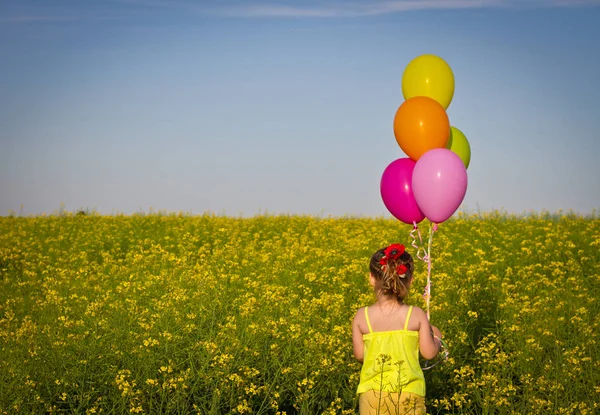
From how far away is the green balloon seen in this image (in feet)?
22.2

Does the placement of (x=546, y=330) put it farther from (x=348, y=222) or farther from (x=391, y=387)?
(x=348, y=222)

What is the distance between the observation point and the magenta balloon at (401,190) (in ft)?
20.9

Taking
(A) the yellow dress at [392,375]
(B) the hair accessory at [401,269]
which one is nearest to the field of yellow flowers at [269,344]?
(A) the yellow dress at [392,375]

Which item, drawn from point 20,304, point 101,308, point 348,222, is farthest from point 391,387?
point 348,222

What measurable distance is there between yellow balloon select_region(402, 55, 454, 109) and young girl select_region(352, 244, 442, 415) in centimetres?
265

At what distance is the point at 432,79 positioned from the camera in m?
6.64

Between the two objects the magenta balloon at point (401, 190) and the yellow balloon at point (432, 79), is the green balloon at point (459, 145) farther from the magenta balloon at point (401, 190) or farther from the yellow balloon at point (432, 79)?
the magenta balloon at point (401, 190)

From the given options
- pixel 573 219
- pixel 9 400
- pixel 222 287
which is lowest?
pixel 9 400

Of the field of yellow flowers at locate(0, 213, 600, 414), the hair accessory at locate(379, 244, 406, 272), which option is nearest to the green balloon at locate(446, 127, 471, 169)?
the field of yellow flowers at locate(0, 213, 600, 414)

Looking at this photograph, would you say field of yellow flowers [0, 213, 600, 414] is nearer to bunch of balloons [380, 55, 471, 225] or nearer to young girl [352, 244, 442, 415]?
young girl [352, 244, 442, 415]

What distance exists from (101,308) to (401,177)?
327cm

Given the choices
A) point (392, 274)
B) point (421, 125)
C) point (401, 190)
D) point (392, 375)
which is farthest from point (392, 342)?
point (421, 125)

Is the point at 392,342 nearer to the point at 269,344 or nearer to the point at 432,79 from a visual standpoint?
the point at 269,344

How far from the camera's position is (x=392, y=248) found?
14.6ft
